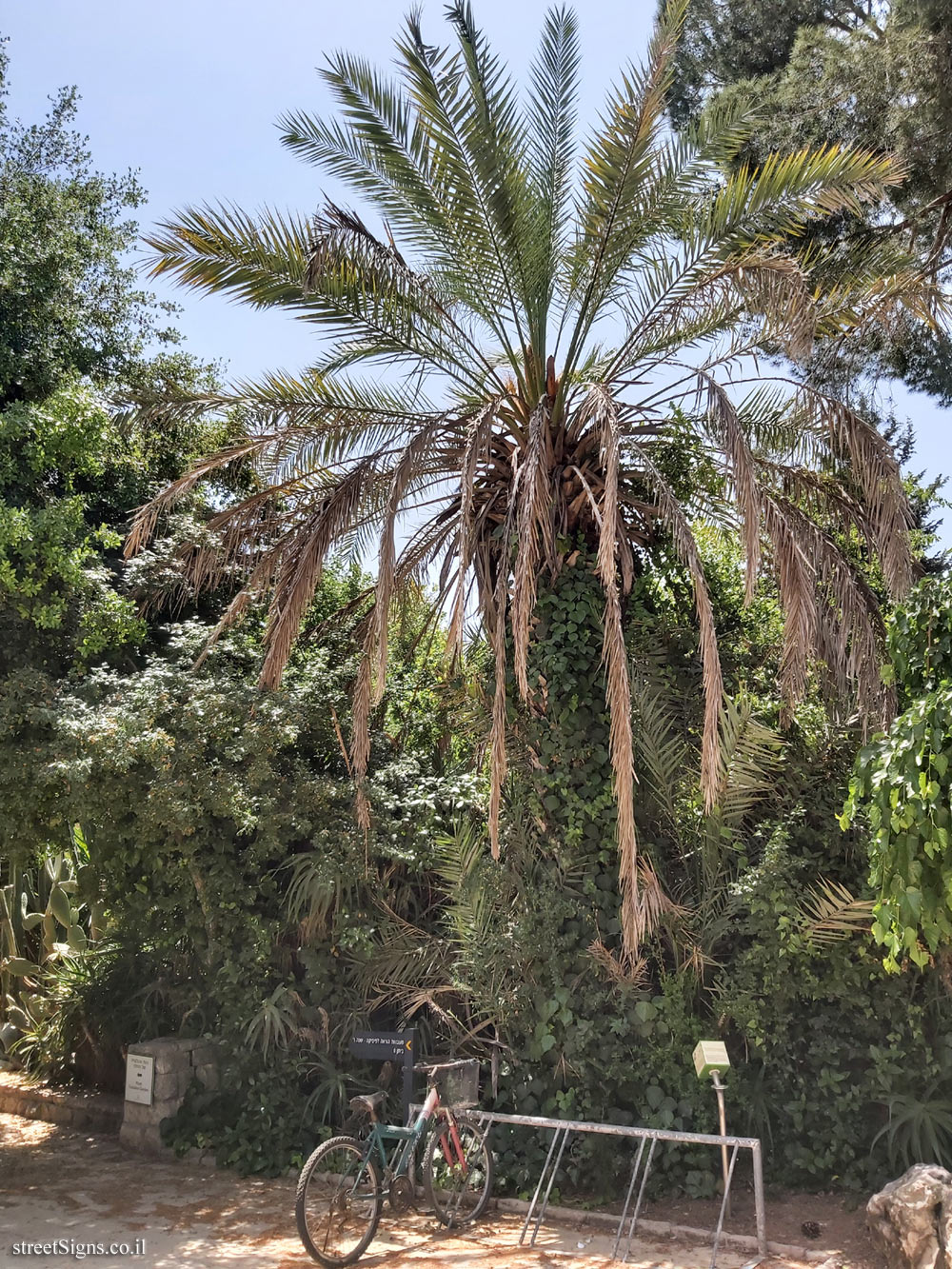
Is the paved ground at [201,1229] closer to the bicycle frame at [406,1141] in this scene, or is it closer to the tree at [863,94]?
the bicycle frame at [406,1141]

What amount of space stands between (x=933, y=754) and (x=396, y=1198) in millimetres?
4168

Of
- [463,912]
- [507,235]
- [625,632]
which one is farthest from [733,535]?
[463,912]

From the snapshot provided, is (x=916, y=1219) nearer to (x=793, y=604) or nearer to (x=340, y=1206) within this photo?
(x=340, y=1206)

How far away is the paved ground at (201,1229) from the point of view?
5504 mm

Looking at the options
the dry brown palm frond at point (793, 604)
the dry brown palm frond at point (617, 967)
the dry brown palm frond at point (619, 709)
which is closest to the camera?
the dry brown palm frond at point (619, 709)

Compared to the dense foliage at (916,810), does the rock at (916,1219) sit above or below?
below

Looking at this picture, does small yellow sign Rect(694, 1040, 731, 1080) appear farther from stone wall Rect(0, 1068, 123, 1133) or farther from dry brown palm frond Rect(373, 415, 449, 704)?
stone wall Rect(0, 1068, 123, 1133)

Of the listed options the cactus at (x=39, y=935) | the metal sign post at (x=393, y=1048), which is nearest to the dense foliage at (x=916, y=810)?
the metal sign post at (x=393, y=1048)

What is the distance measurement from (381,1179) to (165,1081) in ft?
9.55

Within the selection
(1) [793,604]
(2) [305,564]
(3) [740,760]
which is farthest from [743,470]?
(2) [305,564]

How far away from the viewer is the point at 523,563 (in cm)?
612

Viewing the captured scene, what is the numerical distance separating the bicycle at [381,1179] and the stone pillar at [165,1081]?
73.3 inches

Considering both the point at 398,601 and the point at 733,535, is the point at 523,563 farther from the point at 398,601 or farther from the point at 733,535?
the point at 733,535

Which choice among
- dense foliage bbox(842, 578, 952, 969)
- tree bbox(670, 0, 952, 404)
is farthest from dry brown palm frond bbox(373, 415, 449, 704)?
tree bbox(670, 0, 952, 404)
